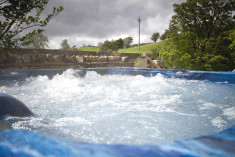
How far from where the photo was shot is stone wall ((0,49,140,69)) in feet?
20.5

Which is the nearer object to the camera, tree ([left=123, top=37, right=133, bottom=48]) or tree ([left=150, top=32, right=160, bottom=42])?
tree ([left=150, top=32, right=160, bottom=42])

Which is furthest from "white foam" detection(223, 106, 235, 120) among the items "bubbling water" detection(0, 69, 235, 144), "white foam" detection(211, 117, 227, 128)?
"white foam" detection(211, 117, 227, 128)

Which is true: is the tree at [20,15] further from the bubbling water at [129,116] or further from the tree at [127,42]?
the tree at [127,42]

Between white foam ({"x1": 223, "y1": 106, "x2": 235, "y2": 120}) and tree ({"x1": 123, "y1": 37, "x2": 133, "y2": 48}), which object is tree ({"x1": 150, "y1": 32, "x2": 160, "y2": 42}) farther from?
white foam ({"x1": 223, "y1": 106, "x2": 235, "y2": 120})

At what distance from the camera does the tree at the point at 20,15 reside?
326cm

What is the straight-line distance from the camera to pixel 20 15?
11.3 feet

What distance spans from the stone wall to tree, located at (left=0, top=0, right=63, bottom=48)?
1.79 metres

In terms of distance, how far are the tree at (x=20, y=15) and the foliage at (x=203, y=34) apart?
5472 millimetres

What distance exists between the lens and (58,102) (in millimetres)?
2357

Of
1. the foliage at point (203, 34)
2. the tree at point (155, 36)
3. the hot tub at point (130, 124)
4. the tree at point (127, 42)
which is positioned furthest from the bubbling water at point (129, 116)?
the tree at point (155, 36)

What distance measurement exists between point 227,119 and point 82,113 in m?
1.63

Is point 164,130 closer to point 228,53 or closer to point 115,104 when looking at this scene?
point 115,104

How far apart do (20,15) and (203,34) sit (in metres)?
6.88

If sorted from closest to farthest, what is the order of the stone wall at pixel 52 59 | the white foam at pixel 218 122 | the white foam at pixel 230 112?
the white foam at pixel 218 122 < the white foam at pixel 230 112 < the stone wall at pixel 52 59
